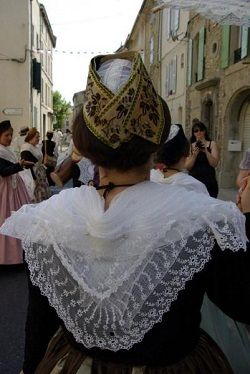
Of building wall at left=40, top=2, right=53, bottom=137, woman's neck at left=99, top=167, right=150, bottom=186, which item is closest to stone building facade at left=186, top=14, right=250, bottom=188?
woman's neck at left=99, top=167, right=150, bottom=186

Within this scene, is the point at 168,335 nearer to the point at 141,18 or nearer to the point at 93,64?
the point at 93,64

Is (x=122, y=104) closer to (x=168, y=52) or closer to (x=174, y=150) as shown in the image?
(x=174, y=150)

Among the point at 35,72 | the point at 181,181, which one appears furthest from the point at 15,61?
the point at 181,181

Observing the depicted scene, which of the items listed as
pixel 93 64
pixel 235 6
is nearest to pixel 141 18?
pixel 235 6

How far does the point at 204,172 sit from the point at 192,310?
14.6 feet

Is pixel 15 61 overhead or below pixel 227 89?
overhead

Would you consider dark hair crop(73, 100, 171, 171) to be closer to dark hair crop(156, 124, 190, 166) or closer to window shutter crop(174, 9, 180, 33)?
dark hair crop(156, 124, 190, 166)

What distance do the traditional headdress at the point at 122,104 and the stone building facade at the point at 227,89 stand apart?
36.2 feet

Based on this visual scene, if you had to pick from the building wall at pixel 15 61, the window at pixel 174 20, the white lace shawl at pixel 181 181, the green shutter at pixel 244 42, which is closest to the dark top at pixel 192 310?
the white lace shawl at pixel 181 181

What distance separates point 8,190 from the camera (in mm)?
5586

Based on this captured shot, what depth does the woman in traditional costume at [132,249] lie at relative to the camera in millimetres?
1131

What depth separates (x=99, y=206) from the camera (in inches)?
47.0

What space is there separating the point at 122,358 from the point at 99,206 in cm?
40

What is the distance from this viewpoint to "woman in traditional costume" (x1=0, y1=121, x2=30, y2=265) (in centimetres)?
532
